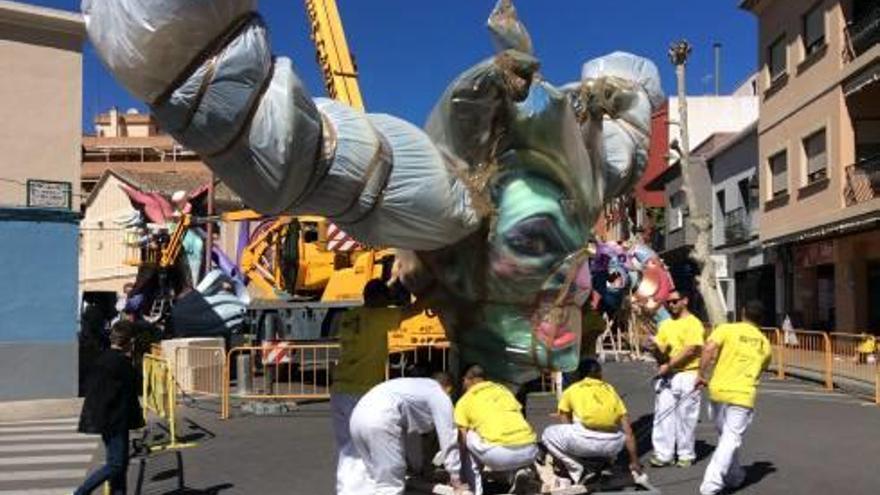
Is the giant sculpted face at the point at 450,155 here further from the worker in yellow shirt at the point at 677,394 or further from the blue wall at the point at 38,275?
the blue wall at the point at 38,275

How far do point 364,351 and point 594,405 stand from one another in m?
1.84

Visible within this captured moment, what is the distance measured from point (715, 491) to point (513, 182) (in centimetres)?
298

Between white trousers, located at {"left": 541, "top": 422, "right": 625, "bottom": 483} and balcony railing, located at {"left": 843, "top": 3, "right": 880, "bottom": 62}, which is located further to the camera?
balcony railing, located at {"left": 843, "top": 3, "right": 880, "bottom": 62}

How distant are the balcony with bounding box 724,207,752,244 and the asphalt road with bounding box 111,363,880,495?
17072mm

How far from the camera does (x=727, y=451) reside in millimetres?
8023

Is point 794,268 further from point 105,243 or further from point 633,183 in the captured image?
point 105,243

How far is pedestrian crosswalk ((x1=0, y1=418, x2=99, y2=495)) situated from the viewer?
9094 millimetres

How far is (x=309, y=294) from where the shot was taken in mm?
18297

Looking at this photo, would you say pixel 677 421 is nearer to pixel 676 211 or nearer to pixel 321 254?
pixel 321 254

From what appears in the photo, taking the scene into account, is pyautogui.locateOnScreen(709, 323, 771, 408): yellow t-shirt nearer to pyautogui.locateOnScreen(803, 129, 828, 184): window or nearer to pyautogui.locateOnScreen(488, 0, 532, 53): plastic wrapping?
pyautogui.locateOnScreen(488, 0, 532, 53): plastic wrapping

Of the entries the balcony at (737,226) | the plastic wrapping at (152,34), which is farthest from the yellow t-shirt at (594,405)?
the balcony at (737,226)

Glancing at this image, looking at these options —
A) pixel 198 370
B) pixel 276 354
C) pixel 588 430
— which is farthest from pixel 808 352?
pixel 588 430

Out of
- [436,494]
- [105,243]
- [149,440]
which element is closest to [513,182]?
[436,494]

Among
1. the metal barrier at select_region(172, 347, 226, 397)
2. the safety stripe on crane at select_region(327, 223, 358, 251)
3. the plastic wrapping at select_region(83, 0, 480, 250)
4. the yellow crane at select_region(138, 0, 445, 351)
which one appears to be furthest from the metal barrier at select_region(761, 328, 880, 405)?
the plastic wrapping at select_region(83, 0, 480, 250)
